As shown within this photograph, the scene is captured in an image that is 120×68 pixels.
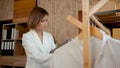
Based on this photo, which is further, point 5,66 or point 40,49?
point 5,66

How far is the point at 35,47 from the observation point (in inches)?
60.5

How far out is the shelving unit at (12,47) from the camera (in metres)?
3.13

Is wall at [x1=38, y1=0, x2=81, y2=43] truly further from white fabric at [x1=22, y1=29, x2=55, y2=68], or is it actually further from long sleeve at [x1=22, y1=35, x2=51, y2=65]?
long sleeve at [x1=22, y1=35, x2=51, y2=65]

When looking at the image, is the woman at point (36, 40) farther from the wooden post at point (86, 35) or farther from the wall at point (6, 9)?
the wall at point (6, 9)

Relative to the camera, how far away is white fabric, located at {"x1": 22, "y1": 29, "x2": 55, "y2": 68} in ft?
4.76

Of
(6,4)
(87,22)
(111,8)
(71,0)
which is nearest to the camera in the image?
(87,22)

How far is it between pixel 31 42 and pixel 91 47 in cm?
64

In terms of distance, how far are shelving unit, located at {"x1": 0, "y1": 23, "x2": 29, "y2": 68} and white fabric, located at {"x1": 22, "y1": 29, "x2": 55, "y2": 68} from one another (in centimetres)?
146

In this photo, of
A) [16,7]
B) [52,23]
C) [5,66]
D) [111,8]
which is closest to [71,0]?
[52,23]

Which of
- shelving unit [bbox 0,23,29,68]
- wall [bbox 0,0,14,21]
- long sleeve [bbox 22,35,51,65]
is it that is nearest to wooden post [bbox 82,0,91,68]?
long sleeve [bbox 22,35,51,65]

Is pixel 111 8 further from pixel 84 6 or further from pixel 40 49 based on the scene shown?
pixel 84 6

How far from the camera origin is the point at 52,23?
9.35 ft

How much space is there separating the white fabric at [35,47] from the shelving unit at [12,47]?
1462mm

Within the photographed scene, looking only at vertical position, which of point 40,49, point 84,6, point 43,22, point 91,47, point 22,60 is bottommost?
point 22,60
